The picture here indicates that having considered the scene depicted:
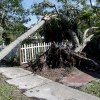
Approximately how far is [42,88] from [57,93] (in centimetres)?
75

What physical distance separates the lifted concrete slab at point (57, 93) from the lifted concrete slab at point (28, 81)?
16.2 inches

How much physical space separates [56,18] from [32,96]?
706 cm

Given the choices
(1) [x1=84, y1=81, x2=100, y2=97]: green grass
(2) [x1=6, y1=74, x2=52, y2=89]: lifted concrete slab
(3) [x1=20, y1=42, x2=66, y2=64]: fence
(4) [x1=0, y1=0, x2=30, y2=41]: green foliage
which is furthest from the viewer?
(4) [x1=0, y1=0, x2=30, y2=41]: green foliage

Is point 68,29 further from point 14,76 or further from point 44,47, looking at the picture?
point 14,76

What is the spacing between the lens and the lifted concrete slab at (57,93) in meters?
6.20

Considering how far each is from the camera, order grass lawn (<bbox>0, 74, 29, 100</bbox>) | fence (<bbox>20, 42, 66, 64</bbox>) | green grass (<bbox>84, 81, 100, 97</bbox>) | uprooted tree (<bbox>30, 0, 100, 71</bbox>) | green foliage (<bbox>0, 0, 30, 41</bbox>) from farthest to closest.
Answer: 1. green foliage (<bbox>0, 0, 30, 41</bbox>)
2. fence (<bbox>20, 42, 66, 64</bbox>)
3. uprooted tree (<bbox>30, 0, 100, 71</bbox>)
4. green grass (<bbox>84, 81, 100, 97</bbox>)
5. grass lawn (<bbox>0, 74, 29, 100</bbox>)

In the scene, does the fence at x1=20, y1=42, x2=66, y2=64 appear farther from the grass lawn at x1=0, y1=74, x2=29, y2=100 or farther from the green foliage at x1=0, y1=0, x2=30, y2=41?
the green foliage at x1=0, y1=0, x2=30, y2=41

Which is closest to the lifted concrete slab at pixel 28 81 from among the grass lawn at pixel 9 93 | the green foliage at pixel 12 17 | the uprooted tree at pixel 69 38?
the grass lawn at pixel 9 93

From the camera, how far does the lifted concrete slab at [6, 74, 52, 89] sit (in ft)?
24.5

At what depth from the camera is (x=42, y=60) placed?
9766 mm

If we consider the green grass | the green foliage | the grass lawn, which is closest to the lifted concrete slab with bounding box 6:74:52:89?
the grass lawn

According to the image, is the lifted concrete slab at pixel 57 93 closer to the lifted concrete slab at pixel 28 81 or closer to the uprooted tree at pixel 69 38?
the lifted concrete slab at pixel 28 81

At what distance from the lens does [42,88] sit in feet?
23.3

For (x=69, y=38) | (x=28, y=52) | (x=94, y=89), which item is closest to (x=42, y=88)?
(x=94, y=89)
